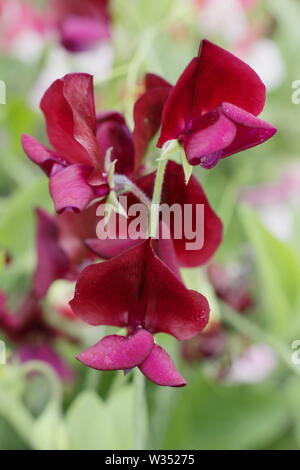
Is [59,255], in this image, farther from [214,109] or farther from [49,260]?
[214,109]

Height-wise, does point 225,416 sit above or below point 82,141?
below

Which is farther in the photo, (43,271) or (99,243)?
(43,271)

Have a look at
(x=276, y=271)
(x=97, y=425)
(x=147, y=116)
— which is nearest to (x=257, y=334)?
(x=276, y=271)

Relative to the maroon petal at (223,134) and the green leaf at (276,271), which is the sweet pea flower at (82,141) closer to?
the maroon petal at (223,134)

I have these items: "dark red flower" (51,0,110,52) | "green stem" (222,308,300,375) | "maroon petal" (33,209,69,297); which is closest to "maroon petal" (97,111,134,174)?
"maroon petal" (33,209,69,297)

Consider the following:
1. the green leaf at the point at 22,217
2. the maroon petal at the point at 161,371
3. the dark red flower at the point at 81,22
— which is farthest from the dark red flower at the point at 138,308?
the dark red flower at the point at 81,22

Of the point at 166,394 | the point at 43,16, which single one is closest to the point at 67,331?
the point at 166,394

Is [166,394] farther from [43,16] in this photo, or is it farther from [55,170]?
[43,16]
